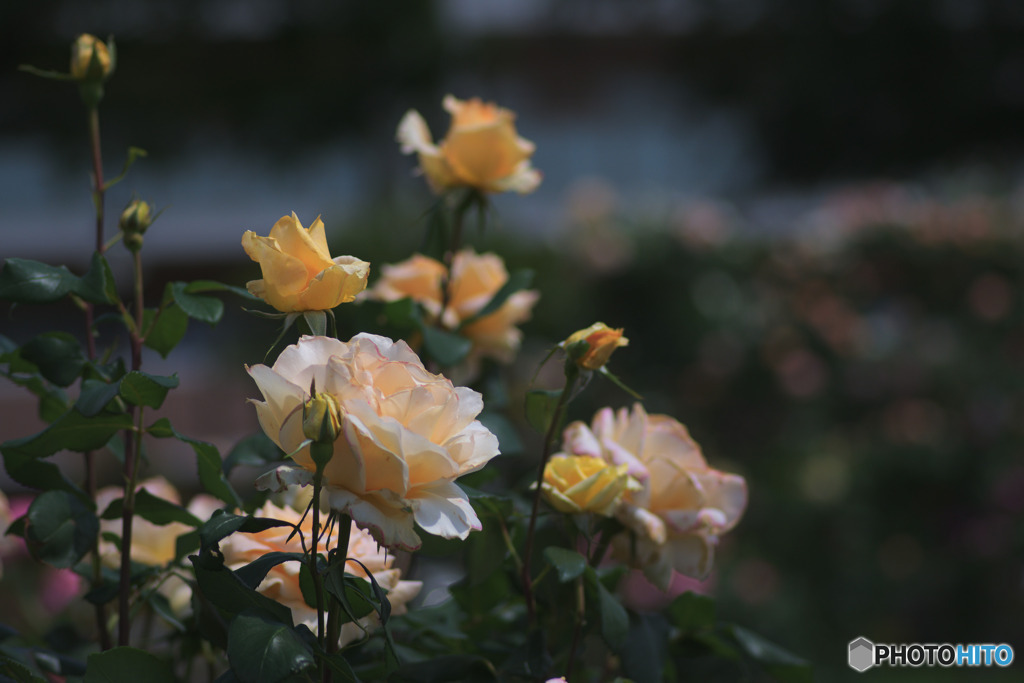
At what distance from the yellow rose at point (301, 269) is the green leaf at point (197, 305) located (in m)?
0.06

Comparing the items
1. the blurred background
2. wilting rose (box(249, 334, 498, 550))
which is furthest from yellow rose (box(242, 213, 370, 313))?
the blurred background

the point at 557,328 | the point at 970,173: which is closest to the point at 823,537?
the point at 557,328

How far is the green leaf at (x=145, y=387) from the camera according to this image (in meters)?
0.33

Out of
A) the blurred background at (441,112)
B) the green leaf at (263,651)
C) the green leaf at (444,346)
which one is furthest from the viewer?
the blurred background at (441,112)

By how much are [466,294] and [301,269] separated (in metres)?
0.25

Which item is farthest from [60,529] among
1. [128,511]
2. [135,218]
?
[135,218]

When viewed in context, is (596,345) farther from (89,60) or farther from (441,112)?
(441,112)

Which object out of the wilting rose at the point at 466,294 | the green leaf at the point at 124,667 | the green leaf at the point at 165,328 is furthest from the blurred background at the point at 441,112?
the green leaf at the point at 124,667

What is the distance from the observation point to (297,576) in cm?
34

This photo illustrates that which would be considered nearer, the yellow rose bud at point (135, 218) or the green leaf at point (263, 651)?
the green leaf at point (263, 651)

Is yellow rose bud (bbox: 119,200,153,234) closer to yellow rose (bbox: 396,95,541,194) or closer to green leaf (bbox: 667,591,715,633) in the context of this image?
yellow rose (bbox: 396,95,541,194)

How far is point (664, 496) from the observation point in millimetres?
407

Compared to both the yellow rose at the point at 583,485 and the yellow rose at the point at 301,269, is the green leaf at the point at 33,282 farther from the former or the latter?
the yellow rose at the point at 583,485

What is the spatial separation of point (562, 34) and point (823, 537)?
15.8 ft
